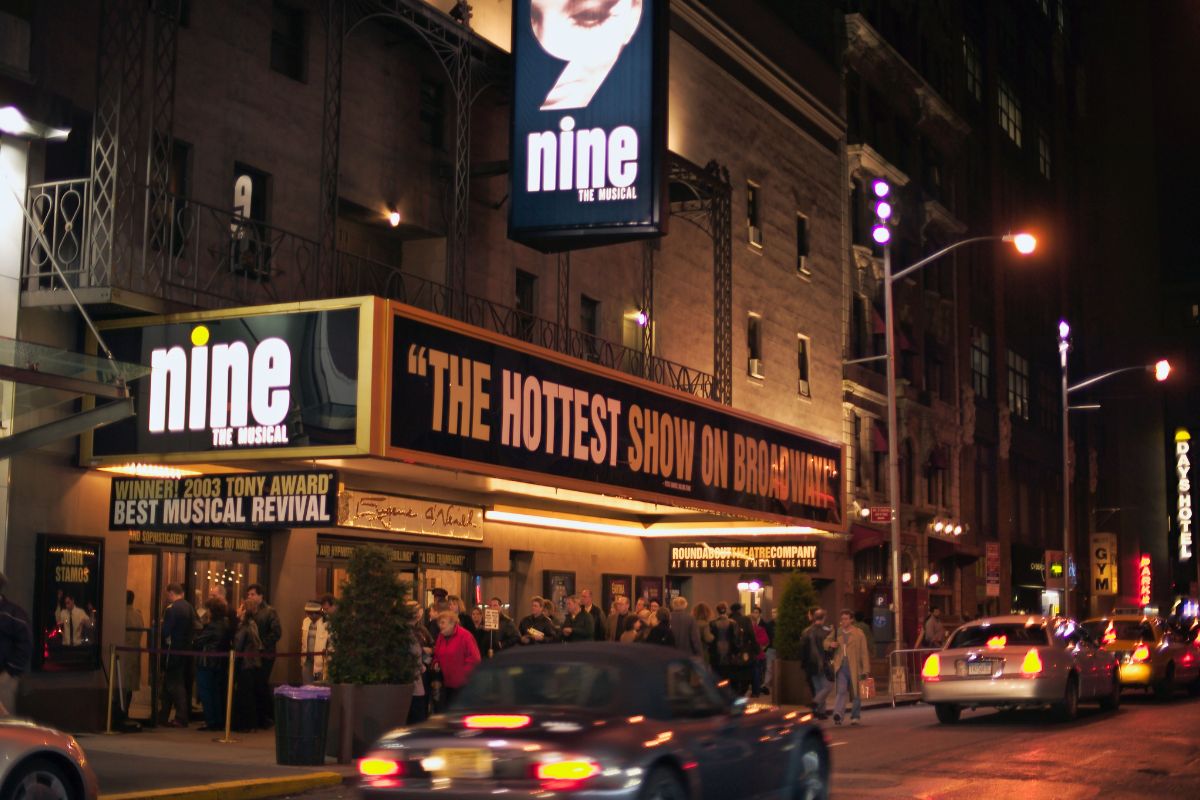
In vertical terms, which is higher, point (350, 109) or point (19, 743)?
point (350, 109)

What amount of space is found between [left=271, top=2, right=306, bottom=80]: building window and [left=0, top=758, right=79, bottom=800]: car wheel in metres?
14.4

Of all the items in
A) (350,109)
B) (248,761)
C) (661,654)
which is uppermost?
(350,109)

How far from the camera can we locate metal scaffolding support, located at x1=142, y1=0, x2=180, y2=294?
19.7m

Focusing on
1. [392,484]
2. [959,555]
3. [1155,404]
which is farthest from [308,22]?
[1155,404]

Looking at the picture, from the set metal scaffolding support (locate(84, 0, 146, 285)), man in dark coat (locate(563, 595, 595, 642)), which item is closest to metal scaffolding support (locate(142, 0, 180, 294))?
metal scaffolding support (locate(84, 0, 146, 285))

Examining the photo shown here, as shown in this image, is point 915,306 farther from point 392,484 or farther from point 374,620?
point 374,620

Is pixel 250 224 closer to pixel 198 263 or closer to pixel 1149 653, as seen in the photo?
pixel 198 263

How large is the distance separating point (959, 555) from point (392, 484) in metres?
30.3

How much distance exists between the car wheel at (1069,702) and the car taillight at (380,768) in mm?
15367

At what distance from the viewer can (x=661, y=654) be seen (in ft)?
36.8

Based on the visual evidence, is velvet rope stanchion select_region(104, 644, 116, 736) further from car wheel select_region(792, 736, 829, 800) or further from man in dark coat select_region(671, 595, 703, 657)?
car wheel select_region(792, 736, 829, 800)

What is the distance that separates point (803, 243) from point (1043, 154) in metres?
28.5

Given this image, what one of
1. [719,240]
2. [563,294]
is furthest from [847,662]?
[719,240]

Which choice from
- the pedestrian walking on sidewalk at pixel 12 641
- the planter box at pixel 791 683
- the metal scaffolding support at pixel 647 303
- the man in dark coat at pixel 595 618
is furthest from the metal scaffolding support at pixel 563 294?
the pedestrian walking on sidewalk at pixel 12 641
